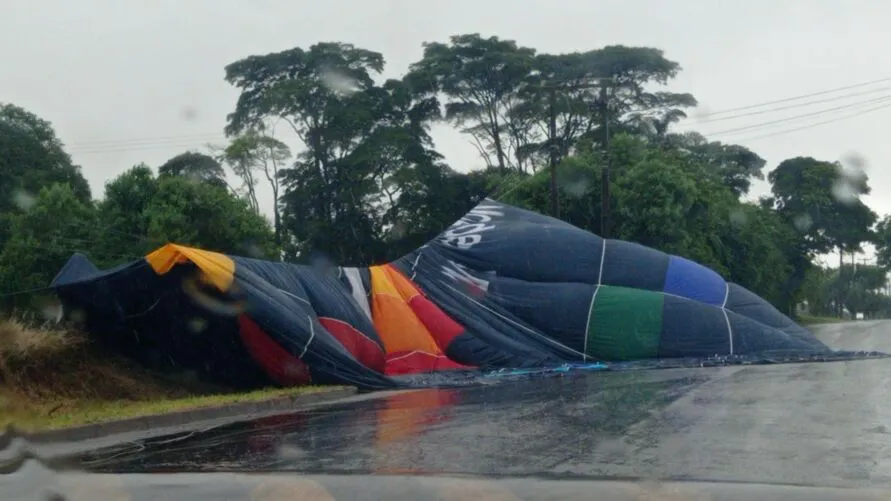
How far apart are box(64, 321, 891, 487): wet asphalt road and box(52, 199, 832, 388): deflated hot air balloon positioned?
2527 millimetres

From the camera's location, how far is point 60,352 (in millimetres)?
14719

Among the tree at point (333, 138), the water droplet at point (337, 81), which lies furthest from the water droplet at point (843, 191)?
the water droplet at point (337, 81)

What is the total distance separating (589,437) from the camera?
958 centimetres

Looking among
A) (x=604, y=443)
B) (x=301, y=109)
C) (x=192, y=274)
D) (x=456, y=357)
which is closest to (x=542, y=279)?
(x=456, y=357)

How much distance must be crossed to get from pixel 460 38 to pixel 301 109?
7596 mm

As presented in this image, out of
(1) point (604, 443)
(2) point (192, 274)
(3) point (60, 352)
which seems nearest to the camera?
(1) point (604, 443)

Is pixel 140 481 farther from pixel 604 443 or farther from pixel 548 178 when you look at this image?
pixel 548 178

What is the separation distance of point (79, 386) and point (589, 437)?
820cm

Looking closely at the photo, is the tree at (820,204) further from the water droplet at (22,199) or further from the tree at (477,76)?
the water droplet at (22,199)

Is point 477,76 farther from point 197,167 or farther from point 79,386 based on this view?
point 79,386

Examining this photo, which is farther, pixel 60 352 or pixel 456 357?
pixel 456 357

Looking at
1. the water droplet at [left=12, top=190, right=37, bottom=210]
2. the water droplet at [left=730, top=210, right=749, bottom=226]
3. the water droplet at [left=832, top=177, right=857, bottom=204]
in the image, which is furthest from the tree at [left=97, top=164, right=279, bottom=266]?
the water droplet at [left=832, top=177, right=857, bottom=204]

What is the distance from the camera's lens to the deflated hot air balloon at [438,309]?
55.0 ft

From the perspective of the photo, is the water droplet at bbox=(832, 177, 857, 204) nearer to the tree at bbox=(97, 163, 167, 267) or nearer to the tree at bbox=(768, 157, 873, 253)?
the tree at bbox=(768, 157, 873, 253)
